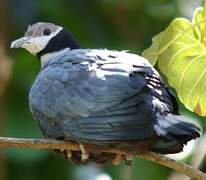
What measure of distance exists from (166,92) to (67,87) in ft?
1.38

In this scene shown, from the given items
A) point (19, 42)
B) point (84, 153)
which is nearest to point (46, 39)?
point (19, 42)

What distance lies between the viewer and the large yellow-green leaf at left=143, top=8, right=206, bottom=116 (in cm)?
328

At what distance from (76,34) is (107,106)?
2.33 metres

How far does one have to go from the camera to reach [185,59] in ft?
11.1

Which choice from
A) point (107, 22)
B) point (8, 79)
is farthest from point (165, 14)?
point (8, 79)

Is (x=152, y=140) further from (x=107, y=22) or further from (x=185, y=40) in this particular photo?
(x=107, y=22)

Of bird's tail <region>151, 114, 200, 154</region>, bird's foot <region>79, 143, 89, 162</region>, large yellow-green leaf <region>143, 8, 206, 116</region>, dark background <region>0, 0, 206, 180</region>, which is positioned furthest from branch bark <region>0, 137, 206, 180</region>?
dark background <region>0, 0, 206, 180</region>

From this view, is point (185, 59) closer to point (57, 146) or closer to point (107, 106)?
point (107, 106)

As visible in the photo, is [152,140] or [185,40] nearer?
[152,140]

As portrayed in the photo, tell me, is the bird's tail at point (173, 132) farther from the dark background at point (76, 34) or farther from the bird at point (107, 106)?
the dark background at point (76, 34)

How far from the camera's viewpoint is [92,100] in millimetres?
3035

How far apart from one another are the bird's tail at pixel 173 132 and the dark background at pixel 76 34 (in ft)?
4.23

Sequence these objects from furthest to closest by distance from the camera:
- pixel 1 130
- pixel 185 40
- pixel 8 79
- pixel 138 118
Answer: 1. pixel 8 79
2. pixel 1 130
3. pixel 185 40
4. pixel 138 118

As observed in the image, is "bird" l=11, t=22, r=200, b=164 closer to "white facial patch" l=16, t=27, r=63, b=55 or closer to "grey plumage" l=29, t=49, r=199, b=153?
"grey plumage" l=29, t=49, r=199, b=153
